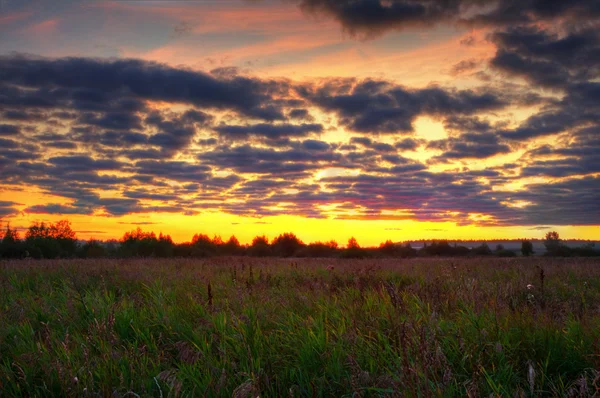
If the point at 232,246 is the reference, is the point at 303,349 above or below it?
below

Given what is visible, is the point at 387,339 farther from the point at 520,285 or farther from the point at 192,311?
the point at 520,285

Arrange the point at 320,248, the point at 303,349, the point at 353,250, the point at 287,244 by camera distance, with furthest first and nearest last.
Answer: the point at 287,244 → the point at 320,248 → the point at 353,250 → the point at 303,349

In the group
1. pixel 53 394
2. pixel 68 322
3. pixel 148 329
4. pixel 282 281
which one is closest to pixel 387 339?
pixel 148 329

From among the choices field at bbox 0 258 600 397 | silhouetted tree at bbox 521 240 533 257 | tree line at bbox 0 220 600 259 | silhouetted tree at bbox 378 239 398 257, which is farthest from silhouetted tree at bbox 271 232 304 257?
field at bbox 0 258 600 397

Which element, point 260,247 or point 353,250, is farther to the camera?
point 260,247

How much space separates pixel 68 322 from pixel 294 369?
13.7 ft

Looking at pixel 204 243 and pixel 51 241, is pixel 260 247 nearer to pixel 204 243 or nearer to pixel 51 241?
pixel 204 243

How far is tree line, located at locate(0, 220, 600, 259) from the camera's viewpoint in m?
34.4

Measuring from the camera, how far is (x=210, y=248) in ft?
148

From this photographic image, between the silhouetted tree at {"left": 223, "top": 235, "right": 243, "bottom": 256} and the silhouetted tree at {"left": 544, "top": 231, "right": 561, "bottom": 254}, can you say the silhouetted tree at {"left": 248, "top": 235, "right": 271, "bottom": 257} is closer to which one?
the silhouetted tree at {"left": 223, "top": 235, "right": 243, "bottom": 256}

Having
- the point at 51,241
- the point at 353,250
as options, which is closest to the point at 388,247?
the point at 353,250

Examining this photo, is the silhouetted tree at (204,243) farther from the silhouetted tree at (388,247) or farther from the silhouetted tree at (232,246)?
the silhouetted tree at (388,247)

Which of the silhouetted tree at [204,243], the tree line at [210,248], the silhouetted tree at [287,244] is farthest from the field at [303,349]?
the silhouetted tree at [287,244]

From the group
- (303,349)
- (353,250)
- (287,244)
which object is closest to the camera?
(303,349)
